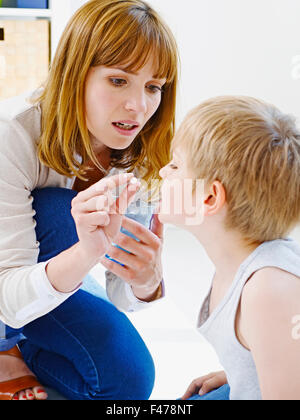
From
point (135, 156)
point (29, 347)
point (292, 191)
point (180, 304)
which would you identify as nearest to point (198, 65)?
point (180, 304)

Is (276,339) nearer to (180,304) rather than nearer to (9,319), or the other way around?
(9,319)

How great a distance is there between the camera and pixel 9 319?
3.43 ft

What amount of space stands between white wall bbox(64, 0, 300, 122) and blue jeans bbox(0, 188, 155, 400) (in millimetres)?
1341

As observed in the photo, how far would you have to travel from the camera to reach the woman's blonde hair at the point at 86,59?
102 cm

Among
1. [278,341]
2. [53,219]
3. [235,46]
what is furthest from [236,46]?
[278,341]

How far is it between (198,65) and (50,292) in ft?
5.49

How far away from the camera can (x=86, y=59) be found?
1030 mm

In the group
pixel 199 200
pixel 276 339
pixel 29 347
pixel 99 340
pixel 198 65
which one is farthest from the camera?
pixel 198 65

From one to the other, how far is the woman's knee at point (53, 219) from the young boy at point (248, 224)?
32cm

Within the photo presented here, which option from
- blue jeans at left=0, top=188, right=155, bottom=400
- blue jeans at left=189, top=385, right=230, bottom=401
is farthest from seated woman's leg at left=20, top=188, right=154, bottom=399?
blue jeans at left=189, top=385, right=230, bottom=401

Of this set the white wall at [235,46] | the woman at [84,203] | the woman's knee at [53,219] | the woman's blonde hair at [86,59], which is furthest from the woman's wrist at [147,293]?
the white wall at [235,46]

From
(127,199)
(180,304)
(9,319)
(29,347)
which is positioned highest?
(127,199)

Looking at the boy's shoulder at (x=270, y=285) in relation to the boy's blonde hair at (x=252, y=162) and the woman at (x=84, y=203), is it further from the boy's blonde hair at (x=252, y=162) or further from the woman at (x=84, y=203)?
the woman at (x=84, y=203)

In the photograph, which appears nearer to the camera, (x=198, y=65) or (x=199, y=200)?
(x=199, y=200)
